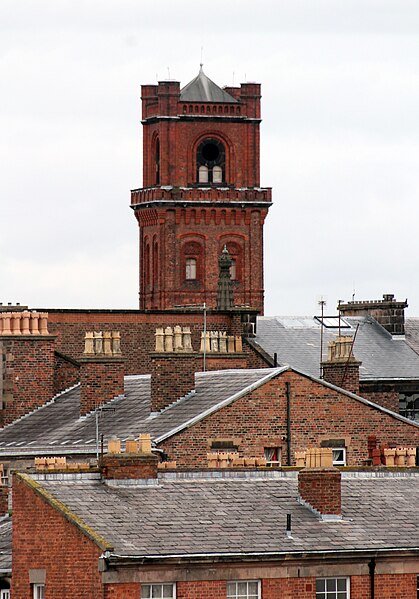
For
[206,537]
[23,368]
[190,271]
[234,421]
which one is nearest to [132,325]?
[23,368]

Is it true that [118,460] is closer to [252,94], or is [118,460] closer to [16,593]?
[16,593]

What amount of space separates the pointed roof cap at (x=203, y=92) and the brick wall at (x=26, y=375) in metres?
76.3

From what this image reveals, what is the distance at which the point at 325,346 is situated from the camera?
100062mm

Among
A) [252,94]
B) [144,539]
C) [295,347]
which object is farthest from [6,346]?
[252,94]

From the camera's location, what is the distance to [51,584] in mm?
46531

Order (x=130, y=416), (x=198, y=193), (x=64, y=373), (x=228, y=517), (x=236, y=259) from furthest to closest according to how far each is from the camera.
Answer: (x=198, y=193), (x=236, y=259), (x=64, y=373), (x=130, y=416), (x=228, y=517)

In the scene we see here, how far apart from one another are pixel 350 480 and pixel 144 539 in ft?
25.1

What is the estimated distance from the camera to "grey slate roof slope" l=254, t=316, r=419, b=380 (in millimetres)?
98125

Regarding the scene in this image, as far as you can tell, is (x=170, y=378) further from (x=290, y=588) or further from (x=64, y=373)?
(x=290, y=588)

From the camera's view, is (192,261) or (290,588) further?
(192,261)

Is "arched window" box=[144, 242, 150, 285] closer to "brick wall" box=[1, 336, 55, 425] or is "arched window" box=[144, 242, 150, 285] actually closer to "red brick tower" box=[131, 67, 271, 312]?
"red brick tower" box=[131, 67, 271, 312]

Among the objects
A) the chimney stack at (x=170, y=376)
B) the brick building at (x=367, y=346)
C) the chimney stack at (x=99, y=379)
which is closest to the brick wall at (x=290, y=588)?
the chimney stack at (x=170, y=376)

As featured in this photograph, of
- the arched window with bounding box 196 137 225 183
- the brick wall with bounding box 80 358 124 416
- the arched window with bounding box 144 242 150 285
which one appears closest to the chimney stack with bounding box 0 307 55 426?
the brick wall with bounding box 80 358 124 416

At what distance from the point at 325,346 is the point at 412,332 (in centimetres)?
813
